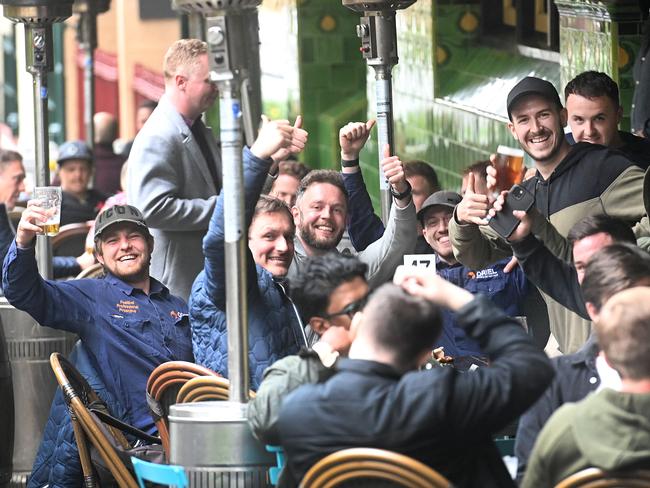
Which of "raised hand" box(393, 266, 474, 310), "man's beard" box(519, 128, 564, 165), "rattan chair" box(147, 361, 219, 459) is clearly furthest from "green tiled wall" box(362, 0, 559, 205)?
"raised hand" box(393, 266, 474, 310)

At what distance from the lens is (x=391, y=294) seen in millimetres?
5035

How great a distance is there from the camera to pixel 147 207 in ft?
29.3


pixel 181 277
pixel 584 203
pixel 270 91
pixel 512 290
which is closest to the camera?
pixel 584 203

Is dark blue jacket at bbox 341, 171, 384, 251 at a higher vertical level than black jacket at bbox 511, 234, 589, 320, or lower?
higher

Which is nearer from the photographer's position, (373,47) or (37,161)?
(373,47)

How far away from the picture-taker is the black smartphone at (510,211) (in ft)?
22.3

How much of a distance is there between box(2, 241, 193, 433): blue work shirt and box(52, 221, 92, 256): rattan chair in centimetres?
348

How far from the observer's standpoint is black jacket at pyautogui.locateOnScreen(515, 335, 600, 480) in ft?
17.9

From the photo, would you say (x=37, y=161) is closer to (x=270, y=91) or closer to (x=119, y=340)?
(x=119, y=340)

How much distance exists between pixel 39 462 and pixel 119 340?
1.95 ft

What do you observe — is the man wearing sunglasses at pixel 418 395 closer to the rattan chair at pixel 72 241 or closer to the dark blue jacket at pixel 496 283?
the dark blue jacket at pixel 496 283

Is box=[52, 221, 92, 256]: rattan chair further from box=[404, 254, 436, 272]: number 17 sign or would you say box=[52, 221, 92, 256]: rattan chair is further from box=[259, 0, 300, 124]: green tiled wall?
box=[259, 0, 300, 124]: green tiled wall

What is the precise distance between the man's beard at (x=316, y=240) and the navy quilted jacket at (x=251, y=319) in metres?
0.80

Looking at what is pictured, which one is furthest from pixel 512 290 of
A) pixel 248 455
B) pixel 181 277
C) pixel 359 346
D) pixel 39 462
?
pixel 359 346
